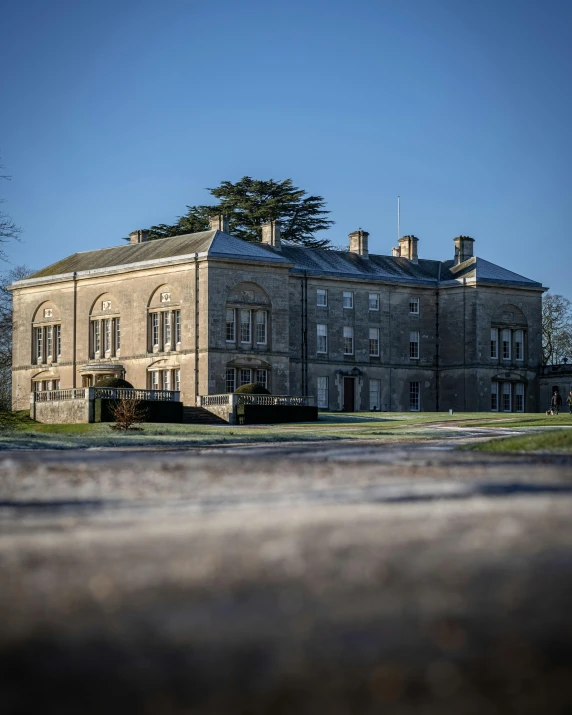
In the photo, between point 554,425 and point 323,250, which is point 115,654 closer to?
point 554,425

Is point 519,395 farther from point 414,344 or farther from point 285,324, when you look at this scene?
point 285,324

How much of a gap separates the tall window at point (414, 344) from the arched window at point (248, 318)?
11.9 meters

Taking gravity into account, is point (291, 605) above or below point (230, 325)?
below

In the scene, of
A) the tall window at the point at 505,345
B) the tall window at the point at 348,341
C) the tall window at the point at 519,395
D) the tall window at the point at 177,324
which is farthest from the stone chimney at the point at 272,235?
the tall window at the point at 519,395

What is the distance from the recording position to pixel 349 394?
75500 mm

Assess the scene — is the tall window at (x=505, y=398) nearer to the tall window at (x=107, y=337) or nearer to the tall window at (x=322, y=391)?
the tall window at (x=322, y=391)

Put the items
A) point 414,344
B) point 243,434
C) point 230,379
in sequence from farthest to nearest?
point 414,344
point 230,379
point 243,434

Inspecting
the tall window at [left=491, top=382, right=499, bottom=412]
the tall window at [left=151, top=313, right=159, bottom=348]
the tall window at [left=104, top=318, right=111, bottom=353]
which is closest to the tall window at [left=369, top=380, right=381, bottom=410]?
the tall window at [left=491, top=382, right=499, bottom=412]

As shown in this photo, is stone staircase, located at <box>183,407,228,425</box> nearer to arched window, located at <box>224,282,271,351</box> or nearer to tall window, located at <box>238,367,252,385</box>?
tall window, located at <box>238,367,252,385</box>

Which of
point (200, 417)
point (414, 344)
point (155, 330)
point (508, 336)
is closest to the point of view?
point (200, 417)

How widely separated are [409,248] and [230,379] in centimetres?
2066

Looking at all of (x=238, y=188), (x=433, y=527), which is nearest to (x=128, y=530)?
(x=433, y=527)

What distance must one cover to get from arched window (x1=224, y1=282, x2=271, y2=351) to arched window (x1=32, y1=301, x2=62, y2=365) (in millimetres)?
12368

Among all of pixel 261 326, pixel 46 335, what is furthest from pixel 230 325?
pixel 46 335
